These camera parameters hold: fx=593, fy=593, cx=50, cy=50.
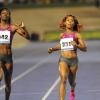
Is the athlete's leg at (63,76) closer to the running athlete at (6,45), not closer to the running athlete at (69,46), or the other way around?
the running athlete at (69,46)

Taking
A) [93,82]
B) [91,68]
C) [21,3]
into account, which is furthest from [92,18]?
[93,82]

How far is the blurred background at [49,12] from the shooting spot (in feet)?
206

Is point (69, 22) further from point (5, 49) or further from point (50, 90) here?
point (50, 90)

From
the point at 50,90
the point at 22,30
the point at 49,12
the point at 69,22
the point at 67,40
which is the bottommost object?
the point at 49,12

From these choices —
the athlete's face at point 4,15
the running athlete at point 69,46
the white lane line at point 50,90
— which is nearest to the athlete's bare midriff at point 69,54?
the running athlete at point 69,46

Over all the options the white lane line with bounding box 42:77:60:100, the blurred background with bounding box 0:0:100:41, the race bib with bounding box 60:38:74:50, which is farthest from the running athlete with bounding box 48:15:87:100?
the blurred background with bounding box 0:0:100:41

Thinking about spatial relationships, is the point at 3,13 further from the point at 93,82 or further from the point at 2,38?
the point at 93,82

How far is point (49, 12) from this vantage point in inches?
2633

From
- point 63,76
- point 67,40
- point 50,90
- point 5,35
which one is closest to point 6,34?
point 5,35

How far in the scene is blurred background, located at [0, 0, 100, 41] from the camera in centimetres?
6268

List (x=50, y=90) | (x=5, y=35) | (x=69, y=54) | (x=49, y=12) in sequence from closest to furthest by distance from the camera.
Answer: (x=69, y=54), (x=5, y=35), (x=50, y=90), (x=49, y=12)

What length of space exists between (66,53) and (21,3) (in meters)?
58.6

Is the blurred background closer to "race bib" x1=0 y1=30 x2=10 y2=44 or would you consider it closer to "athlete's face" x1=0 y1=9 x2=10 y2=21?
"race bib" x1=0 y1=30 x2=10 y2=44

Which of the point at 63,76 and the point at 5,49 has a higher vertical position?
the point at 5,49
